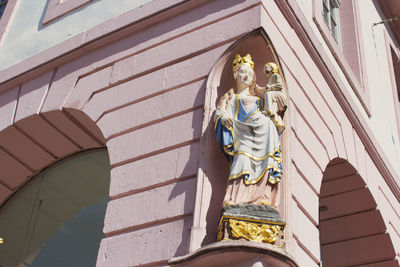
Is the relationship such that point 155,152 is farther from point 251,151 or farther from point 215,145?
point 251,151

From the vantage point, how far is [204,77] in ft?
21.2

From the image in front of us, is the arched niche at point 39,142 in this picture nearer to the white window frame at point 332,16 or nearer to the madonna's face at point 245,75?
the madonna's face at point 245,75

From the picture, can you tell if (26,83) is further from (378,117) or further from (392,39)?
(392,39)

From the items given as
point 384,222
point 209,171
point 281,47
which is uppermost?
point 281,47

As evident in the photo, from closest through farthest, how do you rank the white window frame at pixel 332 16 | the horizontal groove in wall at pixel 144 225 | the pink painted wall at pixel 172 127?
the horizontal groove in wall at pixel 144 225 < the pink painted wall at pixel 172 127 < the white window frame at pixel 332 16

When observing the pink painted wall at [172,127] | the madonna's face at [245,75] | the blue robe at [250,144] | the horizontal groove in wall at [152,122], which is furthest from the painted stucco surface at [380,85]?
the blue robe at [250,144]

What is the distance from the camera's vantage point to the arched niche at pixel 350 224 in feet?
27.8

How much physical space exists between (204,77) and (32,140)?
2.87m

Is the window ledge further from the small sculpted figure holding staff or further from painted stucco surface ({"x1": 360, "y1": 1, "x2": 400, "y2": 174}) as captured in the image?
the small sculpted figure holding staff

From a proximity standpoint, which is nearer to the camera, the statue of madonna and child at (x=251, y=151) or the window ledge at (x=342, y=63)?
the statue of madonna and child at (x=251, y=151)

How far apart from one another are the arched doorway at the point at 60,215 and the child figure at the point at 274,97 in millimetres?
2752

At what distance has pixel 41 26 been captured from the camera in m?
8.79

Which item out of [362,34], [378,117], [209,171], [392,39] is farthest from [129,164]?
[392,39]

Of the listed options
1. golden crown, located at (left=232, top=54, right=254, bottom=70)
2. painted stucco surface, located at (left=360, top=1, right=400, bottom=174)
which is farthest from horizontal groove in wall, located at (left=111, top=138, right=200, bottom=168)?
painted stucco surface, located at (left=360, top=1, right=400, bottom=174)
